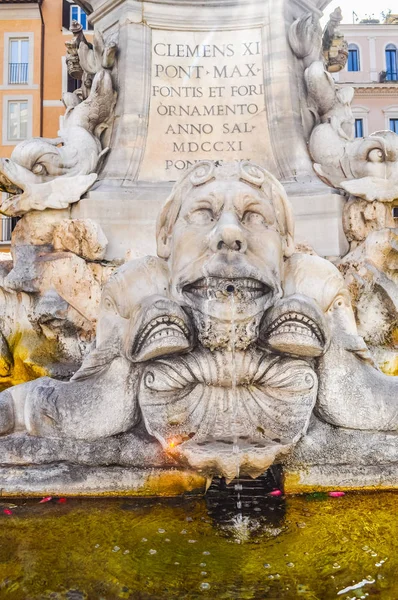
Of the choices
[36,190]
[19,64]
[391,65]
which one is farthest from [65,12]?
[36,190]

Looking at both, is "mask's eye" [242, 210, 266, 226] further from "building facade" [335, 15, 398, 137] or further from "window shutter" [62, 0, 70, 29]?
"building facade" [335, 15, 398, 137]

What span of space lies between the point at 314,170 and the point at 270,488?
325cm

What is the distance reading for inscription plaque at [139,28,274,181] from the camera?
5.04 meters

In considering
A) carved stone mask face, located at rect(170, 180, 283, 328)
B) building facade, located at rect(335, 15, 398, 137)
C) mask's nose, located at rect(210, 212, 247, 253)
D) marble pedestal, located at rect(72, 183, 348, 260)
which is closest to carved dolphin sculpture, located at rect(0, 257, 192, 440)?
carved stone mask face, located at rect(170, 180, 283, 328)

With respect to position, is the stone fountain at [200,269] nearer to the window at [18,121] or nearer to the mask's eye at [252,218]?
the mask's eye at [252,218]

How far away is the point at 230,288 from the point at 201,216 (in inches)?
14.9

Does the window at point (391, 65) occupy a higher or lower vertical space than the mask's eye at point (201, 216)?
higher

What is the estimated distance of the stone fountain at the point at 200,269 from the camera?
2.21 meters

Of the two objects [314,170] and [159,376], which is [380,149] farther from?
[159,376]

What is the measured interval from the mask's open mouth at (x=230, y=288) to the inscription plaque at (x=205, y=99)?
2972 millimetres

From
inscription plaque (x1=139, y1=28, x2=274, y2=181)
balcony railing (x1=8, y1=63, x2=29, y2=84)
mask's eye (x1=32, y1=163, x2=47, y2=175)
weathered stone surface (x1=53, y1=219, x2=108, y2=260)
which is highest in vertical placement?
balcony railing (x1=8, y1=63, x2=29, y2=84)

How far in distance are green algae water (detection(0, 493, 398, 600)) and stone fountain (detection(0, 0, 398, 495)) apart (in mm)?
160

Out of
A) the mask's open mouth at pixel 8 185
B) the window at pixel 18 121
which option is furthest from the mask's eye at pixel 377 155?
the window at pixel 18 121

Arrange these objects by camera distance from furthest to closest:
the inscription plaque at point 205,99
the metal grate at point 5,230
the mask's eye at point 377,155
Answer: the metal grate at point 5,230 < the inscription plaque at point 205,99 < the mask's eye at point 377,155
